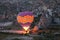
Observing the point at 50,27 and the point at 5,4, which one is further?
the point at 5,4

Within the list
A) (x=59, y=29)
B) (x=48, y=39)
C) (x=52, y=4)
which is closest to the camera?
(x=48, y=39)

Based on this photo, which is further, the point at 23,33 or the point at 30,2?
the point at 30,2

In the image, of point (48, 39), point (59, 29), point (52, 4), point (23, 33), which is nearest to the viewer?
point (48, 39)

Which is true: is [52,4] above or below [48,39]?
above

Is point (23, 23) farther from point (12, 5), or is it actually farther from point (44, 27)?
point (12, 5)

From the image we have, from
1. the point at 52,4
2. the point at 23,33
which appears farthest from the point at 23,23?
the point at 52,4

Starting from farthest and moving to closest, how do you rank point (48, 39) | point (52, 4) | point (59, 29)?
point (52, 4) < point (59, 29) < point (48, 39)

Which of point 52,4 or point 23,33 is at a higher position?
point 52,4

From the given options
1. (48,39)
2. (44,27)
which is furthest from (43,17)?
(48,39)

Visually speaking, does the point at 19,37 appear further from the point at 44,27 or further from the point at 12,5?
the point at 12,5
